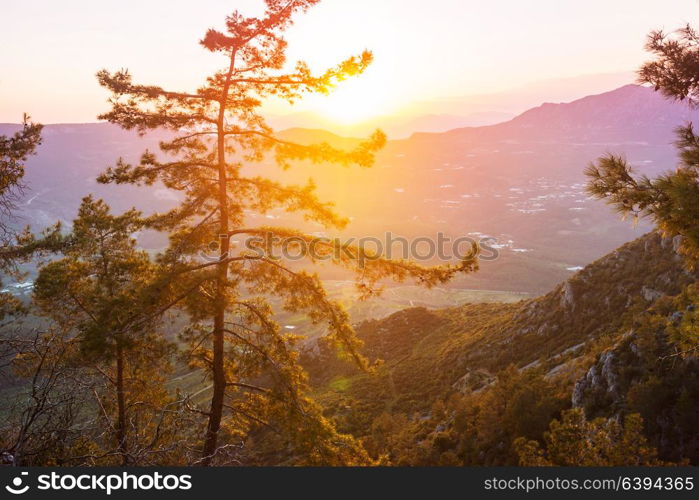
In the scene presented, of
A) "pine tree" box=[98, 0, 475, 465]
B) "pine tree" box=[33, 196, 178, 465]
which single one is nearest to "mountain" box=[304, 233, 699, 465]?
"pine tree" box=[98, 0, 475, 465]

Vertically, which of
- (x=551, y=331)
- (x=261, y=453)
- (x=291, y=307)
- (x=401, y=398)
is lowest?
(x=261, y=453)

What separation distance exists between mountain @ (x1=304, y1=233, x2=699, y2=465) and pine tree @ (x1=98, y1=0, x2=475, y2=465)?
253cm

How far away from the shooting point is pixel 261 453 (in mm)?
35125

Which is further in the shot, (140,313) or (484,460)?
(484,460)

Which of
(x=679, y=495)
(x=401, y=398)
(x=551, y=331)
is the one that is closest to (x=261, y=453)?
(x=401, y=398)

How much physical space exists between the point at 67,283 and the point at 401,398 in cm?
3157

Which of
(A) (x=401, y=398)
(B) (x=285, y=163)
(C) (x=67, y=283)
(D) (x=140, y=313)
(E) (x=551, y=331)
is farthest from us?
(A) (x=401, y=398)

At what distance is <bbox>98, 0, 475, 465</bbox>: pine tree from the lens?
976cm

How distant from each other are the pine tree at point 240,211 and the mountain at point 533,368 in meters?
2.53

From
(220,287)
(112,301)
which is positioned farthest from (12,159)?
(220,287)

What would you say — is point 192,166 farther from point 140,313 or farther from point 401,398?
point 401,398

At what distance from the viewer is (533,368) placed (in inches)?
931

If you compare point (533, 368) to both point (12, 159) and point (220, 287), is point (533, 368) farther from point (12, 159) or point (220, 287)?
point (12, 159)

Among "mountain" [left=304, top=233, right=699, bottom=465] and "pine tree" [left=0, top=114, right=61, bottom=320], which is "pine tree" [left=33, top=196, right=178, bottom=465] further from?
"mountain" [left=304, top=233, right=699, bottom=465]
